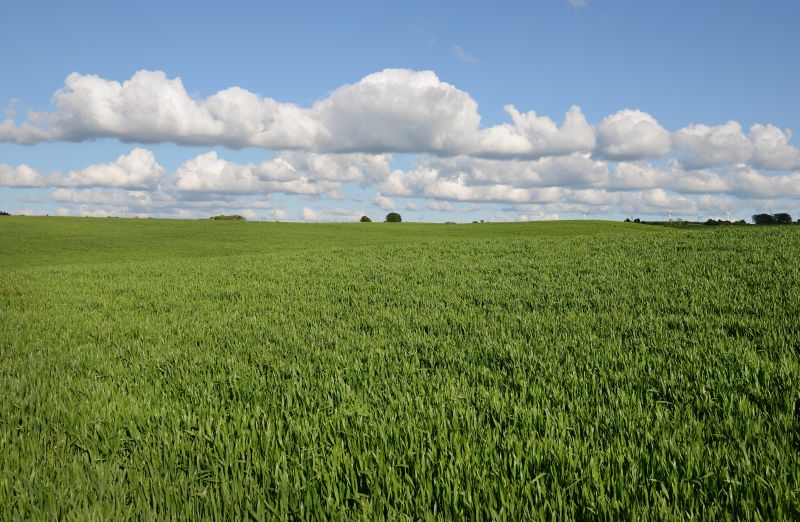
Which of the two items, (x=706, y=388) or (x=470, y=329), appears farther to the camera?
(x=470, y=329)

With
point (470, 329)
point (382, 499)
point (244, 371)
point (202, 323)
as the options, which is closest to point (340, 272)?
point (202, 323)

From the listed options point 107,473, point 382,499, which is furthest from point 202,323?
point 382,499

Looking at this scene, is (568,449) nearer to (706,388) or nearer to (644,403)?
(644,403)

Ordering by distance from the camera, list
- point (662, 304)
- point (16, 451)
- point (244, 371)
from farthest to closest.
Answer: point (662, 304) < point (244, 371) < point (16, 451)

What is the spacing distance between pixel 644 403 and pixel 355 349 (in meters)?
4.19

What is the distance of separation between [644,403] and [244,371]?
4.98 m

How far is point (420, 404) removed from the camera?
512 centimetres

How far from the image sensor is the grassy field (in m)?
3.65

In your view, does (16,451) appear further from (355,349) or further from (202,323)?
(202,323)

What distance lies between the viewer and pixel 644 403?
536 centimetres

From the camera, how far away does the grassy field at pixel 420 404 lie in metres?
3.65

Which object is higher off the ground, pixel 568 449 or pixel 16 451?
pixel 568 449

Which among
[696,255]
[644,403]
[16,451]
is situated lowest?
[16,451]

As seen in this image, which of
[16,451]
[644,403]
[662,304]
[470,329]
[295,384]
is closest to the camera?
[16,451]
